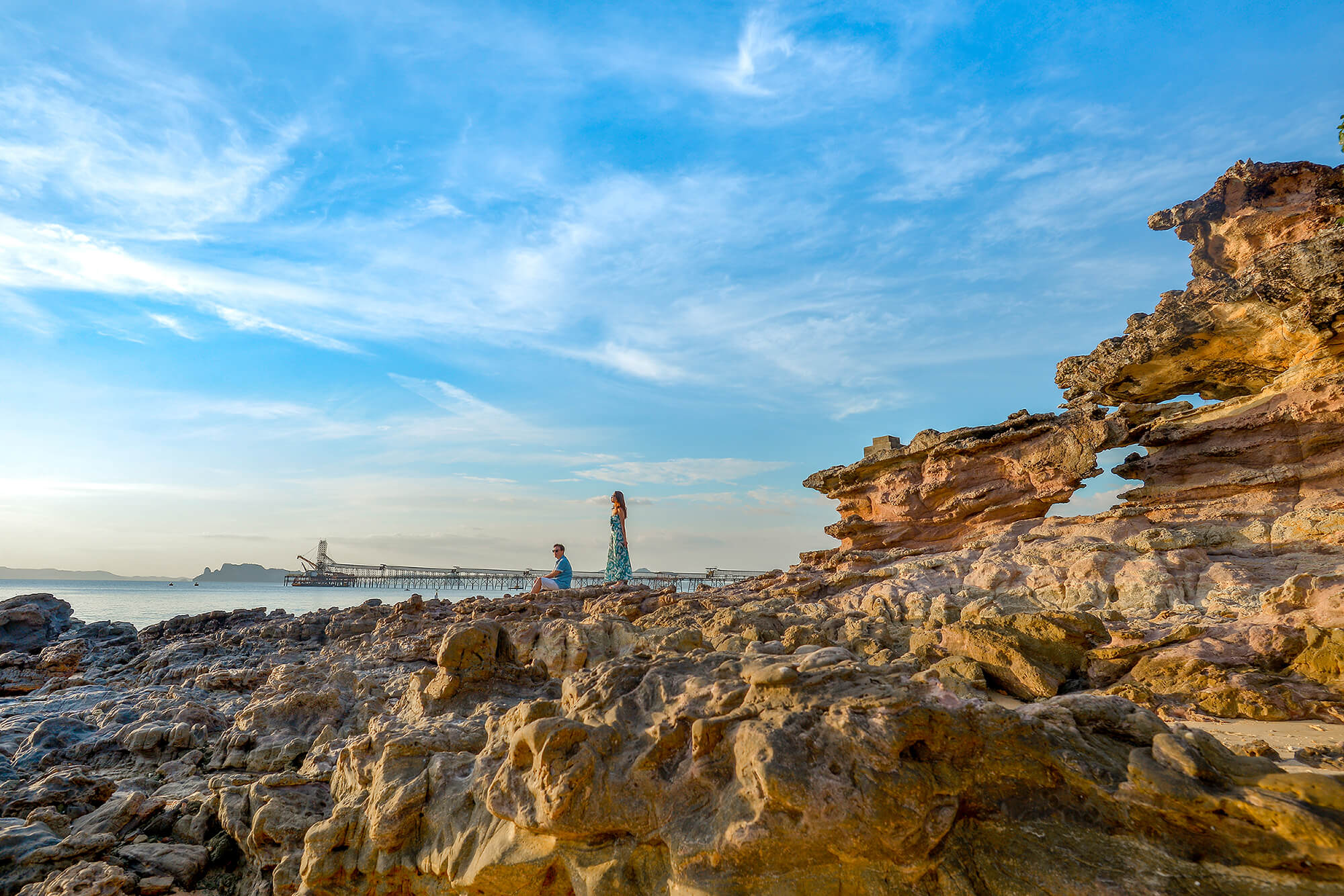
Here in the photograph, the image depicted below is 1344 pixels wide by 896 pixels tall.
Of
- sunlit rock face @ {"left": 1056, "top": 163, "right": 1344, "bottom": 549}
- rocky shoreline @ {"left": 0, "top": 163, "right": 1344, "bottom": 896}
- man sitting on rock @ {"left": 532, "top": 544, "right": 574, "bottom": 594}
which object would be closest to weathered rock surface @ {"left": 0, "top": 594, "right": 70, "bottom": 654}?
rocky shoreline @ {"left": 0, "top": 163, "right": 1344, "bottom": 896}

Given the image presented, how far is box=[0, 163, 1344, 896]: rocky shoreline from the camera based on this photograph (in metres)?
2.95

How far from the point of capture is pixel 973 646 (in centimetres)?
716

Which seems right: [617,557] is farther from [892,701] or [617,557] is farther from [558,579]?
[892,701]

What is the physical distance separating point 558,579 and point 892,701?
12990 mm

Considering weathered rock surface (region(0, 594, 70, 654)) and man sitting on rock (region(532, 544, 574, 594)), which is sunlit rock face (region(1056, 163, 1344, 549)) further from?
weathered rock surface (region(0, 594, 70, 654))

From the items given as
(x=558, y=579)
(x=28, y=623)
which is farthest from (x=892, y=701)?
(x=28, y=623)

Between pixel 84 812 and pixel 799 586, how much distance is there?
9.45m

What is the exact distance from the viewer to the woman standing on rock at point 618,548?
19.1m

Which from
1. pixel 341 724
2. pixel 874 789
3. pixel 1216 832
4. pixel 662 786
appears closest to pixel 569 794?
pixel 662 786

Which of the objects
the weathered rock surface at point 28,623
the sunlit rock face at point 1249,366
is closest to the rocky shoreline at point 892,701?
the sunlit rock face at point 1249,366

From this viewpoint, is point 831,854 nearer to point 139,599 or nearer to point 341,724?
point 341,724

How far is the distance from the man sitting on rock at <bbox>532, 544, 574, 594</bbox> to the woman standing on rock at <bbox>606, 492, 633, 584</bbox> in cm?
340

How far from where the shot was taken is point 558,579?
15.5 metres

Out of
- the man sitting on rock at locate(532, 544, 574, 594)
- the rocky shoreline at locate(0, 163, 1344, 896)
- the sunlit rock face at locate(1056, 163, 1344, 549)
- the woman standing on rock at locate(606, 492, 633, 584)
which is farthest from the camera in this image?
the woman standing on rock at locate(606, 492, 633, 584)
